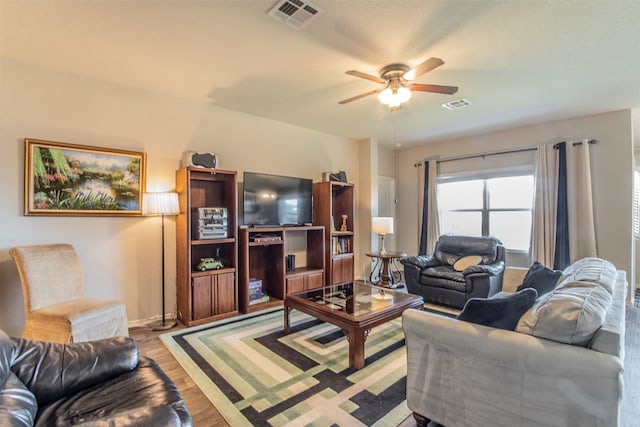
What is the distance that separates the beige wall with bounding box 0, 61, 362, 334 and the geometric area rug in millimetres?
935

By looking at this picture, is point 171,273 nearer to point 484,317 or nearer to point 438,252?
point 484,317

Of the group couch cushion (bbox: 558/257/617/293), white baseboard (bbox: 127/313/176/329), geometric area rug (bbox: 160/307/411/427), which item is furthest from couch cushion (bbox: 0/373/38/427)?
couch cushion (bbox: 558/257/617/293)

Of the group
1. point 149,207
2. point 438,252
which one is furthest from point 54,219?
point 438,252

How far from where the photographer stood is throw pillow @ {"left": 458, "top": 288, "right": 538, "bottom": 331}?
1625 mm

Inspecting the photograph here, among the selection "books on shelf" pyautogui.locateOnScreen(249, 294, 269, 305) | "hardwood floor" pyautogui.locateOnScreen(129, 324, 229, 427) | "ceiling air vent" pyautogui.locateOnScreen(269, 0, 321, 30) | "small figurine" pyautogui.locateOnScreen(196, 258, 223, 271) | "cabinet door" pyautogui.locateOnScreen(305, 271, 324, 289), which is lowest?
"hardwood floor" pyautogui.locateOnScreen(129, 324, 229, 427)

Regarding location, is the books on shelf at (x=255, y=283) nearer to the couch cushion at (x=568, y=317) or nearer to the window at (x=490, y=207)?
the couch cushion at (x=568, y=317)

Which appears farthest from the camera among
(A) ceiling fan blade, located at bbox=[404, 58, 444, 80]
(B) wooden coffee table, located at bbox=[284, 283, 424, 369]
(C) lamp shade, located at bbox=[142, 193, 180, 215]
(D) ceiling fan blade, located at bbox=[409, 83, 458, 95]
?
(C) lamp shade, located at bbox=[142, 193, 180, 215]

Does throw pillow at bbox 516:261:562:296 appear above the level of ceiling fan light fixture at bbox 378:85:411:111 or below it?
below

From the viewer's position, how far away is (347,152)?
5.74 metres

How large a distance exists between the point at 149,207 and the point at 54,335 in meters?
1.37

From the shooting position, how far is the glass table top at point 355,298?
2754mm

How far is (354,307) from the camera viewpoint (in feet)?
9.15

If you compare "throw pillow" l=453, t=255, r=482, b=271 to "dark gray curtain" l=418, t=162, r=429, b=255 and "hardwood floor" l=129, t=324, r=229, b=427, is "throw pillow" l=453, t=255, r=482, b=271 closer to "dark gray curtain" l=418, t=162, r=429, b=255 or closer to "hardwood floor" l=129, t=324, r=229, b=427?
"dark gray curtain" l=418, t=162, r=429, b=255

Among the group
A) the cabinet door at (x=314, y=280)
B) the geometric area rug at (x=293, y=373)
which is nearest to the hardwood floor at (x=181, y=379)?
the geometric area rug at (x=293, y=373)
